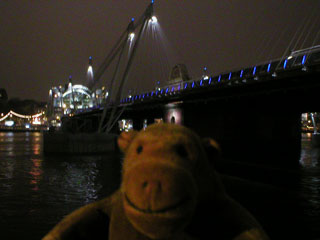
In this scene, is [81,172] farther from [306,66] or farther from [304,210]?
[306,66]

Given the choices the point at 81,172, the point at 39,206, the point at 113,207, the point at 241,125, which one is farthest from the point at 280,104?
the point at 113,207

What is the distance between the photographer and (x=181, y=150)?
2.20 metres

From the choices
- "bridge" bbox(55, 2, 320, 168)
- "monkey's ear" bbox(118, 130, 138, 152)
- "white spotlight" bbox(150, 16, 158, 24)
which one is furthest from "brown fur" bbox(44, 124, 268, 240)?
"white spotlight" bbox(150, 16, 158, 24)

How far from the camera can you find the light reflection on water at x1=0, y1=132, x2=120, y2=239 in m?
8.03

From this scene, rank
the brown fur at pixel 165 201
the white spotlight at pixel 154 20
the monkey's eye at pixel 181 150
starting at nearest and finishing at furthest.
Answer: the brown fur at pixel 165 201 < the monkey's eye at pixel 181 150 < the white spotlight at pixel 154 20

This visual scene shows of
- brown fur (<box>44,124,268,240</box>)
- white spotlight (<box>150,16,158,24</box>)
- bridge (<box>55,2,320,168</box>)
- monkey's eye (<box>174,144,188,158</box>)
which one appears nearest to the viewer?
brown fur (<box>44,124,268,240</box>)

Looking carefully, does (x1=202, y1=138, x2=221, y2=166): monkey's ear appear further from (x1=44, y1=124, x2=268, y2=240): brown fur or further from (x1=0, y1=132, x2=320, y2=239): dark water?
(x1=0, y1=132, x2=320, y2=239): dark water

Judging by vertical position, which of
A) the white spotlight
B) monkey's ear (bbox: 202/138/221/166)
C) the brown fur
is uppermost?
the white spotlight

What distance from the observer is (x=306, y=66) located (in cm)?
1988

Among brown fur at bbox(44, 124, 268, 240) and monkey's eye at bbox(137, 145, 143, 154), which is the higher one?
monkey's eye at bbox(137, 145, 143, 154)

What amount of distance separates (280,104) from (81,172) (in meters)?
19.9

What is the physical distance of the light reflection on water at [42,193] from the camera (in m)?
8.03

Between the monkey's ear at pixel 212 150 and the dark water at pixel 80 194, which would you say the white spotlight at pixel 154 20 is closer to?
the dark water at pixel 80 194

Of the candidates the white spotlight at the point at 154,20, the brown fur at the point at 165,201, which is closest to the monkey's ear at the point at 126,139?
the brown fur at the point at 165,201
